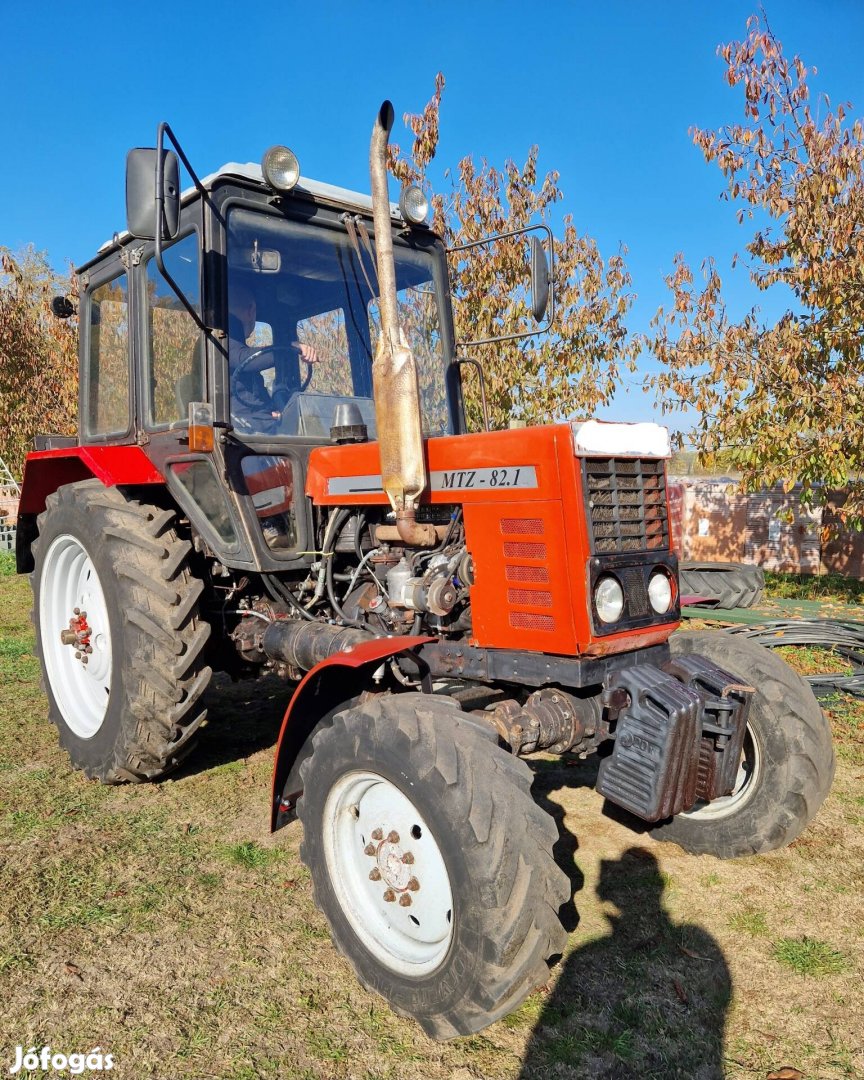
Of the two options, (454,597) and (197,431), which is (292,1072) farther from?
(197,431)

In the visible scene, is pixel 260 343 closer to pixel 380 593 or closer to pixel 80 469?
pixel 380 593

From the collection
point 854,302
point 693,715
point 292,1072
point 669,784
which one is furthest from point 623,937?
point 854,302

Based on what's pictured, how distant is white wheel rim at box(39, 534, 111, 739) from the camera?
416 centimetres

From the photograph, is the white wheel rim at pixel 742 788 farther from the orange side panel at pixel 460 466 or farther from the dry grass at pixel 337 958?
the orange side panel at pixel 460 466

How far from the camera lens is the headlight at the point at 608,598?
269 cm

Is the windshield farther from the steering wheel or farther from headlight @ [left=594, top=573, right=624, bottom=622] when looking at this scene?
headlight @ [left=594, top=573, right=624, bottom=622]

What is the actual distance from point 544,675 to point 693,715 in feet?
1.62

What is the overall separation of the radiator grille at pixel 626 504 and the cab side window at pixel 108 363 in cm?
247

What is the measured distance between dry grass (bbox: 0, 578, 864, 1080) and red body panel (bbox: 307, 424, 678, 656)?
974 mm

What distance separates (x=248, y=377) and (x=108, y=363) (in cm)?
121

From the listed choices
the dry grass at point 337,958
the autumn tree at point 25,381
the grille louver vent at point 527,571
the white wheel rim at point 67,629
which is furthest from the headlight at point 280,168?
the autumn tree at point 25,381

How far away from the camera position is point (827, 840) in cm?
336

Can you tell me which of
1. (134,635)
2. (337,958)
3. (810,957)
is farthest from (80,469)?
(810,957)

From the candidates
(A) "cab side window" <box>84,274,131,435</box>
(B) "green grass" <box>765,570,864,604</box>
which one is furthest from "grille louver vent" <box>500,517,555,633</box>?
(B) "green grass" <box>765,570,864,604</box>
